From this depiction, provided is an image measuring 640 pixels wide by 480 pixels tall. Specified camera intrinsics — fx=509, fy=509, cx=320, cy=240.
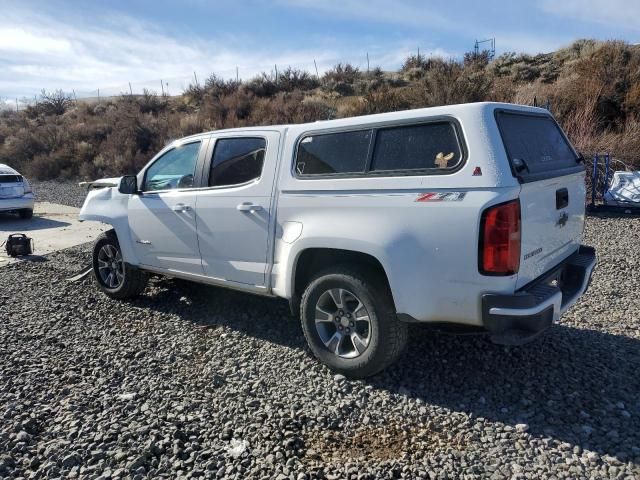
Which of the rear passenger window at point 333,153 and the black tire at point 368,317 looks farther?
the rear passenger window at point 333,153

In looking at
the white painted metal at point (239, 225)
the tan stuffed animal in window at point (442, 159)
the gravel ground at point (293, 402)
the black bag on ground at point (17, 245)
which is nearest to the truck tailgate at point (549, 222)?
the tan stuffed animal in window at point (442, 159)

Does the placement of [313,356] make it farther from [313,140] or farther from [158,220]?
[158,220]

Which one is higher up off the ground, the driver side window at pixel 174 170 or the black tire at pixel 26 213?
the driver side window at pixel 174 170

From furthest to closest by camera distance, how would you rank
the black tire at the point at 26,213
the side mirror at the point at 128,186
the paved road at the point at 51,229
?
the black tire at the point at 26,213 → the paved road at the point at 51,229 → the side mirror at the point at 128,186

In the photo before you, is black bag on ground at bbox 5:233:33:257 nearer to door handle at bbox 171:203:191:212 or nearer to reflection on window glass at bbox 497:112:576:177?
door handle at bbox 171:203:191:212

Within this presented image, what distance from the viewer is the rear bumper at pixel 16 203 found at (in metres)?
11.3

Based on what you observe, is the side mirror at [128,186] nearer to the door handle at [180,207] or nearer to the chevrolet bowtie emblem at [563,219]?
the door handle at [180,207]

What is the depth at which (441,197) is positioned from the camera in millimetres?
3139

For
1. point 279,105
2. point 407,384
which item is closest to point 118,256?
point 407,384

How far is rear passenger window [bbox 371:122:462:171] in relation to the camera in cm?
325

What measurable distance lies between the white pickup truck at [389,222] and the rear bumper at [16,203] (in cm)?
836

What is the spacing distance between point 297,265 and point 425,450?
166 cm

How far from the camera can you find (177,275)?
5.05 metres

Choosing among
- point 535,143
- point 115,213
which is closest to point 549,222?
point 535,143
